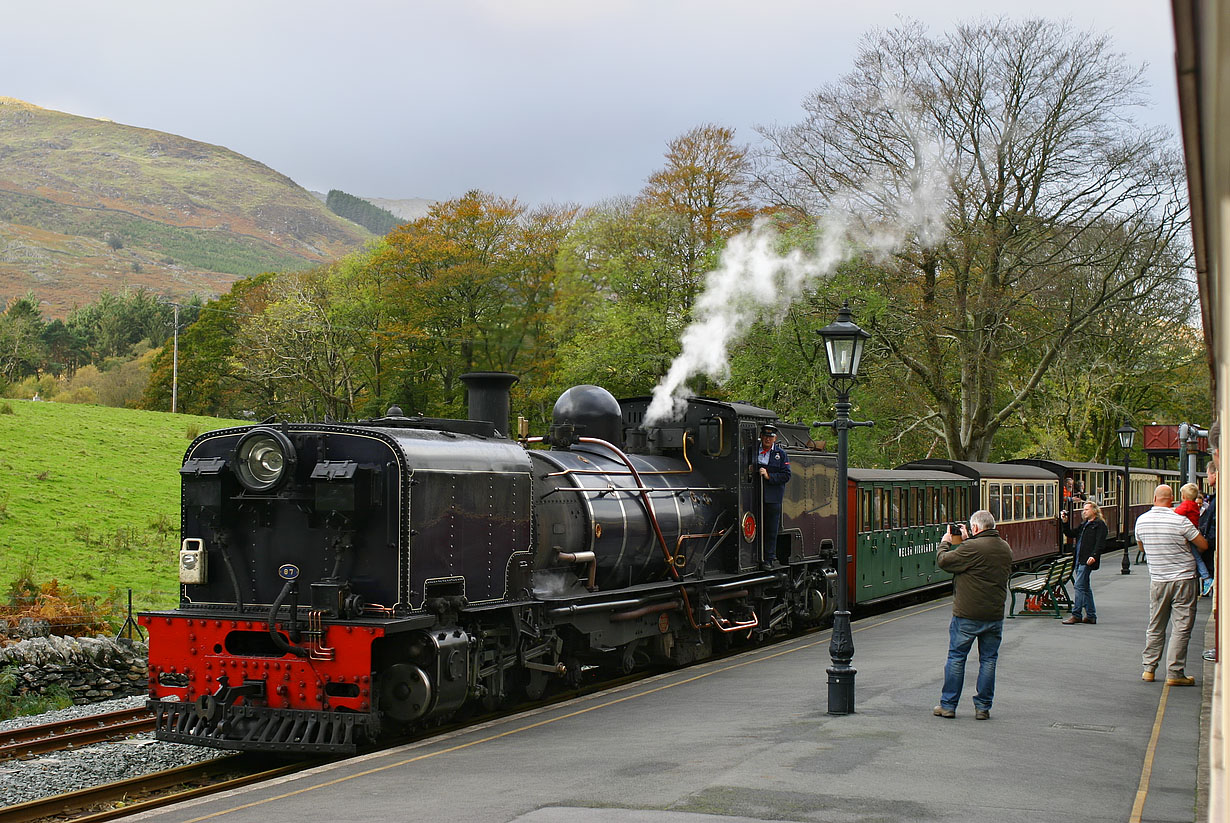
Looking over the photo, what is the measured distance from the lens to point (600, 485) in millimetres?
11680

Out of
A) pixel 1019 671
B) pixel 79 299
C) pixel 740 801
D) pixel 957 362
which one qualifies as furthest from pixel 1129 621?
pixel 79 299

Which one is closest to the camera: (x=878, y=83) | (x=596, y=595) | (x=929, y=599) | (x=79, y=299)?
(x=596, y=595)

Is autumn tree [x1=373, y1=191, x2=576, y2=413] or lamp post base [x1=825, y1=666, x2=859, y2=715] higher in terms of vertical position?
autumn tree [x1=373, y1=191, x2=576, y2=413]

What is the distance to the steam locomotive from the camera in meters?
8.52

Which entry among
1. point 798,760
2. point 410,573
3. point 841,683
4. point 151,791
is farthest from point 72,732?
point 841,683

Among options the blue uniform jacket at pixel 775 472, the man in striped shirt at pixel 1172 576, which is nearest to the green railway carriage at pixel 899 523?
the blue uniform jacket at pixel 775 472

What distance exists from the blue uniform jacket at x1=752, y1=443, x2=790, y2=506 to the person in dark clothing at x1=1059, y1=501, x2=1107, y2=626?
398 cm

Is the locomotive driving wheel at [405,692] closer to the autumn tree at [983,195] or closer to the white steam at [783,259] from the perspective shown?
the white steam at [783,259]

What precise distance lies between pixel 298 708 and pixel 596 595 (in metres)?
3.48

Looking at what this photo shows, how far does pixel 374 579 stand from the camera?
870cm

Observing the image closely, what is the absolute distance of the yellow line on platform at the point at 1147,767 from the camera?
251 inches

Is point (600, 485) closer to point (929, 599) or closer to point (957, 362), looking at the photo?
point (929, 599)

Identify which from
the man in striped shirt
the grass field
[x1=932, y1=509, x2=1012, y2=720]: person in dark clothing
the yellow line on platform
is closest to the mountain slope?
the grass field

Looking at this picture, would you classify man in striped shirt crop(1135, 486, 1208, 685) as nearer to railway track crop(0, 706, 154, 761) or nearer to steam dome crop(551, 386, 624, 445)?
steam dome crop(551, 386, 624, 445)
